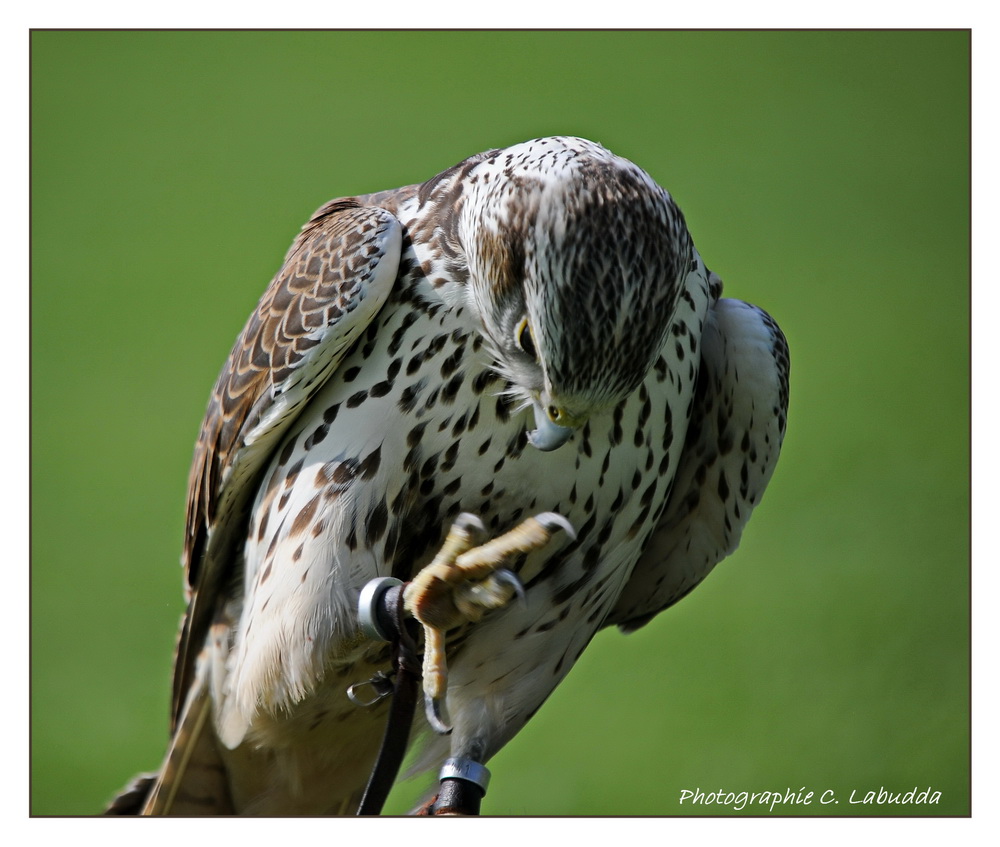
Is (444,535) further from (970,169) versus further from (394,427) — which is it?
(970,169)

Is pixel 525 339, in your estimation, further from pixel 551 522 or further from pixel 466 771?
pixel 466 771

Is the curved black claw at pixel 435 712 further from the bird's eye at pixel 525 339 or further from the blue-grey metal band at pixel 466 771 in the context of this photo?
the bird's eye at pixel 525 339

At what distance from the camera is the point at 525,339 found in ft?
8.32

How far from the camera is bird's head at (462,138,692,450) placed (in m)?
2.42

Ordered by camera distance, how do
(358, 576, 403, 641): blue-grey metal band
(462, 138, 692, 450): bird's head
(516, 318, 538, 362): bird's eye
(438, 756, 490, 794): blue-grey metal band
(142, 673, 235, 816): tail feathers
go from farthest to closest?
(142, 673, 235, 816): tail feathers → (438, 756, 490, 794): blue-grey metal band → (358, 576, 403, 641): blue-grey metal band → (516, 318, 538, 362): bird's eye → (462, 138, 692, 450): bird's head

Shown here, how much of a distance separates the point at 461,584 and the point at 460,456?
30cm

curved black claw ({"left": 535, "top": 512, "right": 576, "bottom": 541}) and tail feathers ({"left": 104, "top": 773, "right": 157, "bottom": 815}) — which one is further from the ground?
curved black claw ({"left": 535, "top": 512, "right": 576, "bottom": 541})

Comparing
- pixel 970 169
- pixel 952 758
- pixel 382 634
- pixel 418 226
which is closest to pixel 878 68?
pixel 970 169

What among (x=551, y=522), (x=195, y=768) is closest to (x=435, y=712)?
(x=551, y=522)

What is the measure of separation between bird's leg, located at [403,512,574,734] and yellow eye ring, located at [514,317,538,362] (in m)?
0.33

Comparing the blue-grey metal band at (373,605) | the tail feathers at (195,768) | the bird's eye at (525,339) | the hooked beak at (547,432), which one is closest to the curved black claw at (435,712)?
the blue-grey metal band at (373,605)

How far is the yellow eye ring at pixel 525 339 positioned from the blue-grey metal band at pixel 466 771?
48.2 inches

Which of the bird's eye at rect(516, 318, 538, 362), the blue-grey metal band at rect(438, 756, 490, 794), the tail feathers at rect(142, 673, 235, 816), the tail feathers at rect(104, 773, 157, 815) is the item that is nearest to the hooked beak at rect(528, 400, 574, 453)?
the bird's eye at rect(516, 318, 538, 362)

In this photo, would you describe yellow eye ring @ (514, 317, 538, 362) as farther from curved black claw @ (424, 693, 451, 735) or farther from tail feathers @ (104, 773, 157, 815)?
tail feathers @ (104, 773, 157, 815)
